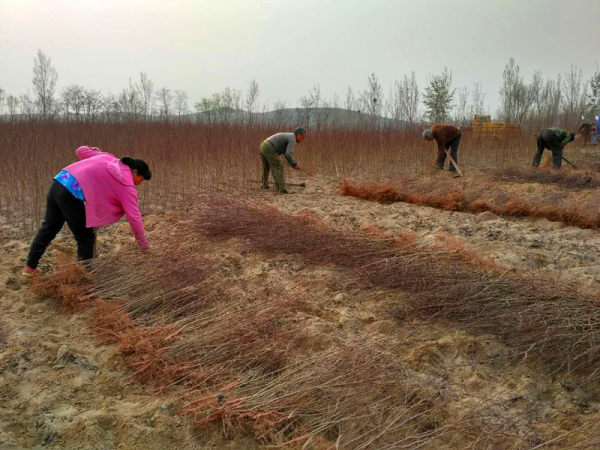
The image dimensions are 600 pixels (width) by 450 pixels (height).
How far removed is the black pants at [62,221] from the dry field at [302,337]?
0.24 metres

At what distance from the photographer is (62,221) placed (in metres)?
3.22

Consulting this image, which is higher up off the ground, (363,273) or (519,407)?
(363,273)

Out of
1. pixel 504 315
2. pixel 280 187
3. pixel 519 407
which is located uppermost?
pixel 280 187

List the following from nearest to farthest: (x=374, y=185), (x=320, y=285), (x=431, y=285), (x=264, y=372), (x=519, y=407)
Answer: (x=519, y=407)
(x=264, y=372)
(x=431, y=285)
(x=320, y=285)
(x=374, y=185)

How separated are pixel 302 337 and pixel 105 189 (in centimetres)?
168

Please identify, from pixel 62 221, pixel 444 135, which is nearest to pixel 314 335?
pixel 62 221

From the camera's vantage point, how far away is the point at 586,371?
223cm

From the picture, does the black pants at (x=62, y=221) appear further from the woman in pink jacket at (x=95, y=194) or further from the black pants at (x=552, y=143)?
the black pants at (x=552, y=143)

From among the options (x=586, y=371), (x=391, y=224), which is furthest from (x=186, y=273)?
(x=391, y=224)

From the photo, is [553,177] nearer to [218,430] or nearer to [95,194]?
[95,194]

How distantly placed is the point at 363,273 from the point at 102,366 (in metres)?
1.85

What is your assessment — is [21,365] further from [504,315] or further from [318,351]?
[504,315]

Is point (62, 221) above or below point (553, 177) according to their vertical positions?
below

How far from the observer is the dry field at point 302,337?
6.12 ft
